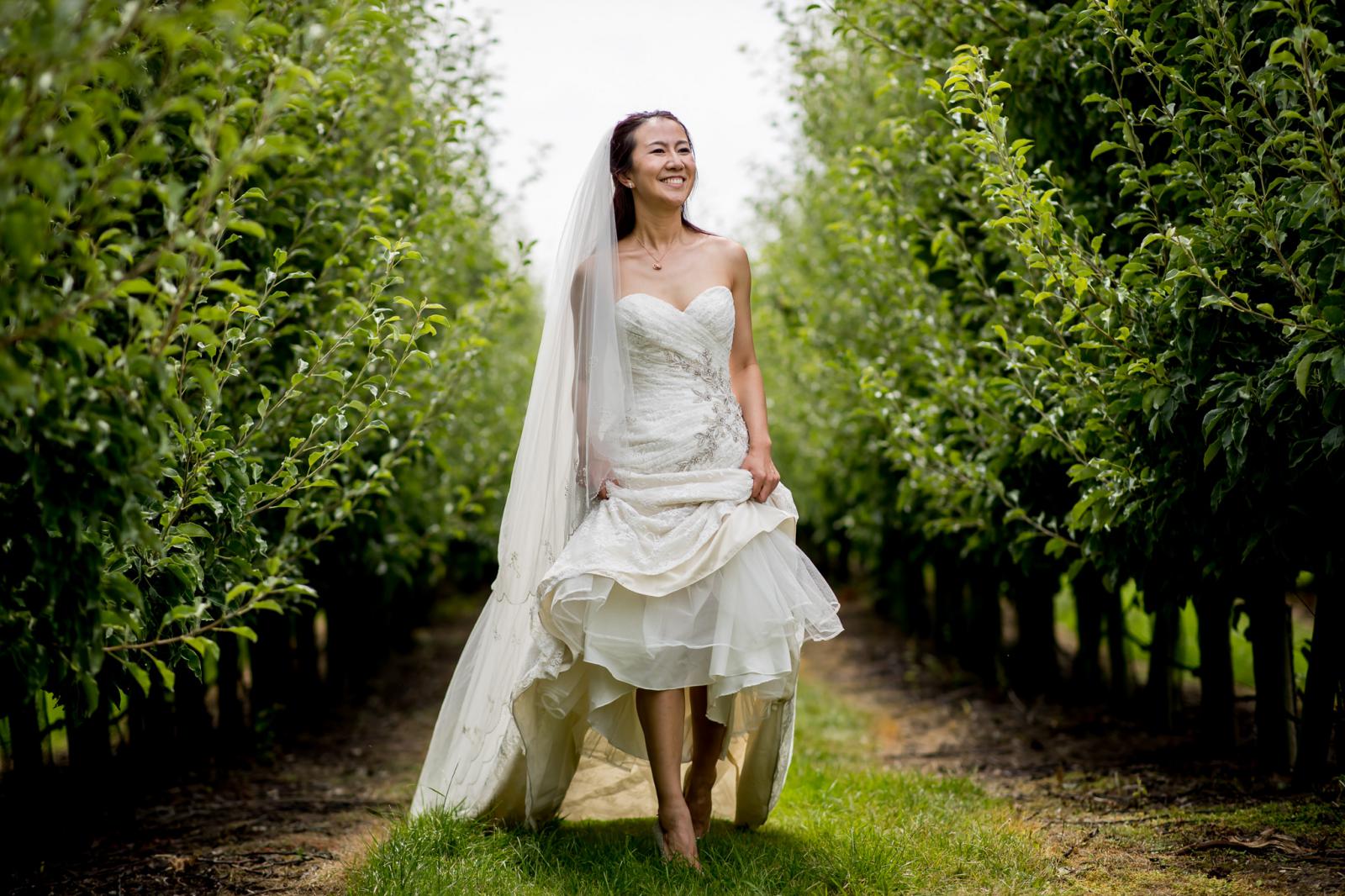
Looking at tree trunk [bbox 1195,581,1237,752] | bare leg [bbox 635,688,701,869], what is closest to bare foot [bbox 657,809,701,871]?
bare leg [bbox 635,688,701,869]

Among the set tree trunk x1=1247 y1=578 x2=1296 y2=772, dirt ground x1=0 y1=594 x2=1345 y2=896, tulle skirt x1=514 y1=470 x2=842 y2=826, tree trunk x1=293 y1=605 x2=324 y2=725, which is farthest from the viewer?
tree trunk x1=293 y1=605 x2=324 y2=725

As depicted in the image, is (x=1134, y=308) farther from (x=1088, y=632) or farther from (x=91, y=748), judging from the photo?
(x=91, y=748)

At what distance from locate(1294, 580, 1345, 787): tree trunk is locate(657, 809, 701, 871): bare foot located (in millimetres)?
2554

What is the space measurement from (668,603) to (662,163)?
5.26 feet

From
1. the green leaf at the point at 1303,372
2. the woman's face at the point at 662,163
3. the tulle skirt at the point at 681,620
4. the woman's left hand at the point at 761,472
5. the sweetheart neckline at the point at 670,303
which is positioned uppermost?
the woman's face at the point at 662,163

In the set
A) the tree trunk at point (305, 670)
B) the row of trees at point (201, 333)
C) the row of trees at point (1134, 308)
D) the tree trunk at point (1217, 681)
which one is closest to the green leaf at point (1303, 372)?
the row of trees at point (1134, 308)

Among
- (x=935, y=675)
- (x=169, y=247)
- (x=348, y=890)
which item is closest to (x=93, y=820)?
(x=348, y=890)

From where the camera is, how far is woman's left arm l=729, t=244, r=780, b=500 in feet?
13.4

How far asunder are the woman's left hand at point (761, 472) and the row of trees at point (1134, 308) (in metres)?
1.11

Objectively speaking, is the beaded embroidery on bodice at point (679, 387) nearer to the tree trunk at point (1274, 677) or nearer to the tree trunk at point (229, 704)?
the tree trunk at point (1274, 677)

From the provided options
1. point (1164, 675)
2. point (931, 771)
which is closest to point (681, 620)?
point (931, 771)

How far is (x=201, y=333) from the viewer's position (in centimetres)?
249

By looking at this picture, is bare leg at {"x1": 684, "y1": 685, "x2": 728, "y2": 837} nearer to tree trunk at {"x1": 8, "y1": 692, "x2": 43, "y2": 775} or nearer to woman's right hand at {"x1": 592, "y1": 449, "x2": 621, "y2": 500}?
woman's right hand at {"x1": 592, "y1": 449, "x2": 621, "y2": 500}

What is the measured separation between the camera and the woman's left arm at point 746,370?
13.4 feet
